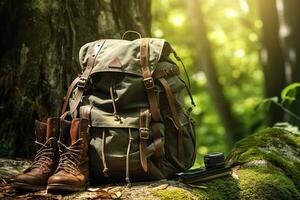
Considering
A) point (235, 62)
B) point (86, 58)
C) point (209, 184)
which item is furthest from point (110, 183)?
point (235, 62)

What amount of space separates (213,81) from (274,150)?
9.12 m

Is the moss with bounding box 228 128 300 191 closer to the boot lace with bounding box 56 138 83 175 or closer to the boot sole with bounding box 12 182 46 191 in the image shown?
the boot lace with bounding box 56 138 83 175

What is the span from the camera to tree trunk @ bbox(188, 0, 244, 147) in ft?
40.7

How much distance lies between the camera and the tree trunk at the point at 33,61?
410 cm

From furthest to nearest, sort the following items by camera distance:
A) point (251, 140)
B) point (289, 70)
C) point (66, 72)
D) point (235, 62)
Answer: point (235, 62), point (289, 70), point (66, 72), point (251, 140)

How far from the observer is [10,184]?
3158mm

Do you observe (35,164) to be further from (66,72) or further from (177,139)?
(66,72)

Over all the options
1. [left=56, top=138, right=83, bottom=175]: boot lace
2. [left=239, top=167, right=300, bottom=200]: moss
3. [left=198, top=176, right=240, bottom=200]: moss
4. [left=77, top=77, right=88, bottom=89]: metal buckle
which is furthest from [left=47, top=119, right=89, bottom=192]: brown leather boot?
[left=239, top=167, right=300, bottom=200]: moss

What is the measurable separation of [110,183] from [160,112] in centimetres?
55

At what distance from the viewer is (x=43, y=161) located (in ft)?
10.2

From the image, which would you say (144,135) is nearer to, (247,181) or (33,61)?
(247,181)

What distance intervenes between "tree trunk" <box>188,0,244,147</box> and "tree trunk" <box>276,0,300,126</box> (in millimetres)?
3764

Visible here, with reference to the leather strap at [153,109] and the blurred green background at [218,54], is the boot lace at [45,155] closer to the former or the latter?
the leather strap at [153,109]

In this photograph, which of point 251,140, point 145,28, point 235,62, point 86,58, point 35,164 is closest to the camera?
point 35,164
